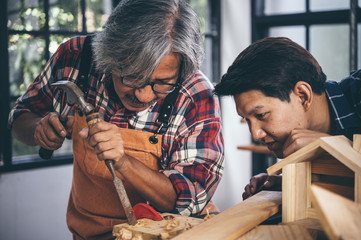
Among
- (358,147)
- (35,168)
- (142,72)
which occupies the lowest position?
(35,168)

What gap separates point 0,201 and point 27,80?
1.09 meters

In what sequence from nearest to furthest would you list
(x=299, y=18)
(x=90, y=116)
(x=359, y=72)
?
(x=90, y=116)
(x=359, y=72)
(x=299, y=18)

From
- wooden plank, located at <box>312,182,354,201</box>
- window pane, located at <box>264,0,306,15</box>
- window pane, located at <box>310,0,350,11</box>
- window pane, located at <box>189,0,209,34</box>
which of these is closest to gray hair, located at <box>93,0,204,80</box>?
wooden plank, located at <box>312,182,354,201</box>

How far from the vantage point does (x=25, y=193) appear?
11.5 feet

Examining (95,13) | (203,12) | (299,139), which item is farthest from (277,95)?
(203,12)

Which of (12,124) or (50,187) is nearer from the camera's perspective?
(12,124)

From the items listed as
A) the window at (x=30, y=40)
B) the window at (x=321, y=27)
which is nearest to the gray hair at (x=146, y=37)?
the window at (x=30, y=40)

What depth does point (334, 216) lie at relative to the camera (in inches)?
24.4

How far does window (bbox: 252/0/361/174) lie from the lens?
14.2 ft

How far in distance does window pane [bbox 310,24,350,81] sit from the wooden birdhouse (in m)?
3.63

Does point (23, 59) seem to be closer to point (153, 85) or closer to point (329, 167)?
point (153, 85)

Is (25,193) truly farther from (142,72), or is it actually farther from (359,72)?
(359,72)

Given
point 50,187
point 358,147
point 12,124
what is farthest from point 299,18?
point 358,147

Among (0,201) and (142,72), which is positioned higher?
(142,72)
